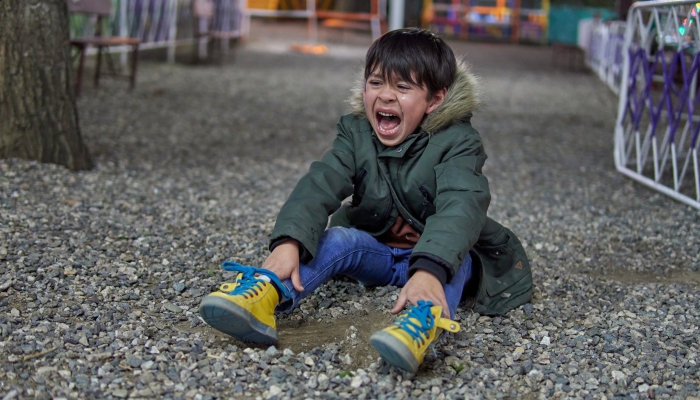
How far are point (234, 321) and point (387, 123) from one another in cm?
83

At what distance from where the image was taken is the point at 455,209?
2.19 meters

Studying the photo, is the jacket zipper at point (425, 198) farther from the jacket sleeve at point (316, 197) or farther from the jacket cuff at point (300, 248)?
the jacket cuff at point (300, 248)

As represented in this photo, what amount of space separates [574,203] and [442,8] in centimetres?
1703

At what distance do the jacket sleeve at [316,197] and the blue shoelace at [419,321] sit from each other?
1.33 feet

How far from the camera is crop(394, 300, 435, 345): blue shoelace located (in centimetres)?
197

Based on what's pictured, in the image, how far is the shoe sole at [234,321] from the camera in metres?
2.01

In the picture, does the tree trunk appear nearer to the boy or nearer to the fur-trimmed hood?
the boy

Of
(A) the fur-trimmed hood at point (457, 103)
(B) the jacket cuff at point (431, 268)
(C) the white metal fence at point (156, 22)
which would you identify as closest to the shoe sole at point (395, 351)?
(B) the jacket cuff at point (431, 268)

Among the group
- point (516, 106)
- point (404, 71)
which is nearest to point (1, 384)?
point (404, 71)

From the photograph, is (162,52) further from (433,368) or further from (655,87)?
(433,368)

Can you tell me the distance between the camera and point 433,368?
214 centimetres

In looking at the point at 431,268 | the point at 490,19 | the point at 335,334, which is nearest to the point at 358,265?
the point at 335,334

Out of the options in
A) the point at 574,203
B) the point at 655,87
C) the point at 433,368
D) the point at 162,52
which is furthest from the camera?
the point at 162,52

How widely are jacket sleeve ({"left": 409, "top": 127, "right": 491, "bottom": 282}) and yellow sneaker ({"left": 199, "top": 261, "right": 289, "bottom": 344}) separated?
42 centimetres
